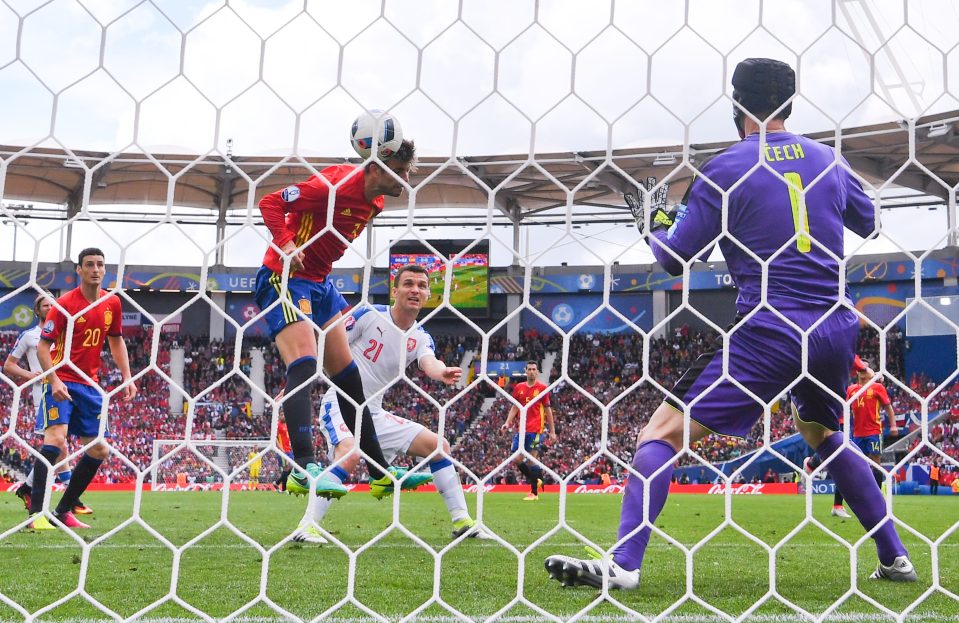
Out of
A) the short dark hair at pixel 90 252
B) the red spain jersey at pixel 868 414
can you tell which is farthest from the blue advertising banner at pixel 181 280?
the short dark hair at pixel 90 252

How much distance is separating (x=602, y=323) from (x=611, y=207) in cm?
358

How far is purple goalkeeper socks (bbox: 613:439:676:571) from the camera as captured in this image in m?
2.76

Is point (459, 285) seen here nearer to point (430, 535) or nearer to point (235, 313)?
point (235, 313)

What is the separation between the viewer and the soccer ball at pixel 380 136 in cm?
271

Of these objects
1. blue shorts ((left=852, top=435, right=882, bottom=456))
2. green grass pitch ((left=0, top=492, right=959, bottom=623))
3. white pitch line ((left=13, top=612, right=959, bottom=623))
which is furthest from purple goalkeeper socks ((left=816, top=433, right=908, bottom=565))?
blue shorts ((left=852, top=435, right=882, bottom=456))

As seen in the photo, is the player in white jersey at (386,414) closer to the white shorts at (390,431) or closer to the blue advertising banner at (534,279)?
the white shorts at (390,431)

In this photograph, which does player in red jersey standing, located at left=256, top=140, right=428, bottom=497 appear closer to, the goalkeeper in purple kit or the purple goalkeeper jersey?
the goalkeeper in purple kit

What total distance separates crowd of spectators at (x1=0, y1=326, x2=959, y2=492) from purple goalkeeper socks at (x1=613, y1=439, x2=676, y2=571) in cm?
1340

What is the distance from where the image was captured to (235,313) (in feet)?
88.2

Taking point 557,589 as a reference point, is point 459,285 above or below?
above

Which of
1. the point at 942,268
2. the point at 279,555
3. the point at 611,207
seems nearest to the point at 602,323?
the point at 611,207

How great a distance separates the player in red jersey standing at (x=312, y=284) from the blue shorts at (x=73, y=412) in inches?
87.9

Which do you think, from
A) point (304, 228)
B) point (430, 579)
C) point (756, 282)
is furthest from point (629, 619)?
point (304, 228)

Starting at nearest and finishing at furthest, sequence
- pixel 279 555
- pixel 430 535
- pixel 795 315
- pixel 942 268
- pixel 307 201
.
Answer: pixel 795 315, pixel 307 201, pixel 279 555, pixel 430 535, pixel 942 268
